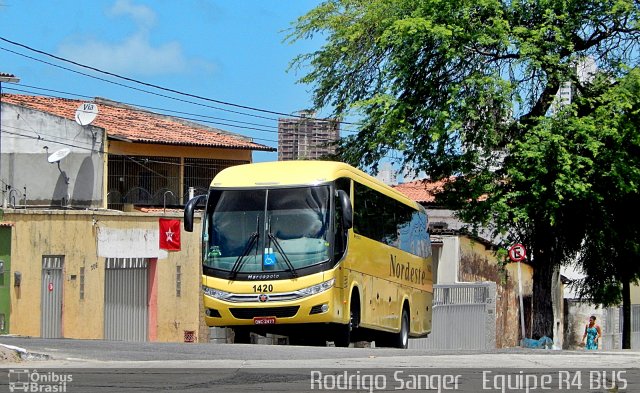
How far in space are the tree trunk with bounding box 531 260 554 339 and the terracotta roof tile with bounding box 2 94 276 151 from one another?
1804cm

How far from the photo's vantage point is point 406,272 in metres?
29.5

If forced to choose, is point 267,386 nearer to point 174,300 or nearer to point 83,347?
point 83,347

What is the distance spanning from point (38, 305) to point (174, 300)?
17.4 feet

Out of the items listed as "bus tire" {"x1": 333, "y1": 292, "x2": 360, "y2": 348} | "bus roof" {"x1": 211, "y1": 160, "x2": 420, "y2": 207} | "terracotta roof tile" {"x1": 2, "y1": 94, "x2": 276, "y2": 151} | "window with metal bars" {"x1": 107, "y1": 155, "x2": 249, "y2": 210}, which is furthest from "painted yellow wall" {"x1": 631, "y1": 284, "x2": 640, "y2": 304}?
"bus roof" {"x1": 211, "y1": 160, "x2": 420, "y2": 207}

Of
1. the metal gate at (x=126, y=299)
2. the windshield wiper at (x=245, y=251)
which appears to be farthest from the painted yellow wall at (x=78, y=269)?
the windshield wiper at (x=245, y=251)

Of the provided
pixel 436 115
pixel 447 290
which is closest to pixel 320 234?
pixel 436 115

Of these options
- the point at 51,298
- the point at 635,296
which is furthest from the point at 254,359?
the point at 635,296

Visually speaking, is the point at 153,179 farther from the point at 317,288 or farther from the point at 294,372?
the point at 294,372

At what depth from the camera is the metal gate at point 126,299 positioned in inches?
1538

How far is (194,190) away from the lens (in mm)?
48125

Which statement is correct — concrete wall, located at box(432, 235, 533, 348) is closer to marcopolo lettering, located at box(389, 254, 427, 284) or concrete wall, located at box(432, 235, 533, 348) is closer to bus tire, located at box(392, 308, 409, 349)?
marcopolo lettering, located at box(389, 254, 427, 284)

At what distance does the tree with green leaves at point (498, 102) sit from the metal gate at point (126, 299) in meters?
10.1

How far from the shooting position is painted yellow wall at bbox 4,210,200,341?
1446 inches

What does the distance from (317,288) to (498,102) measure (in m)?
9.99
